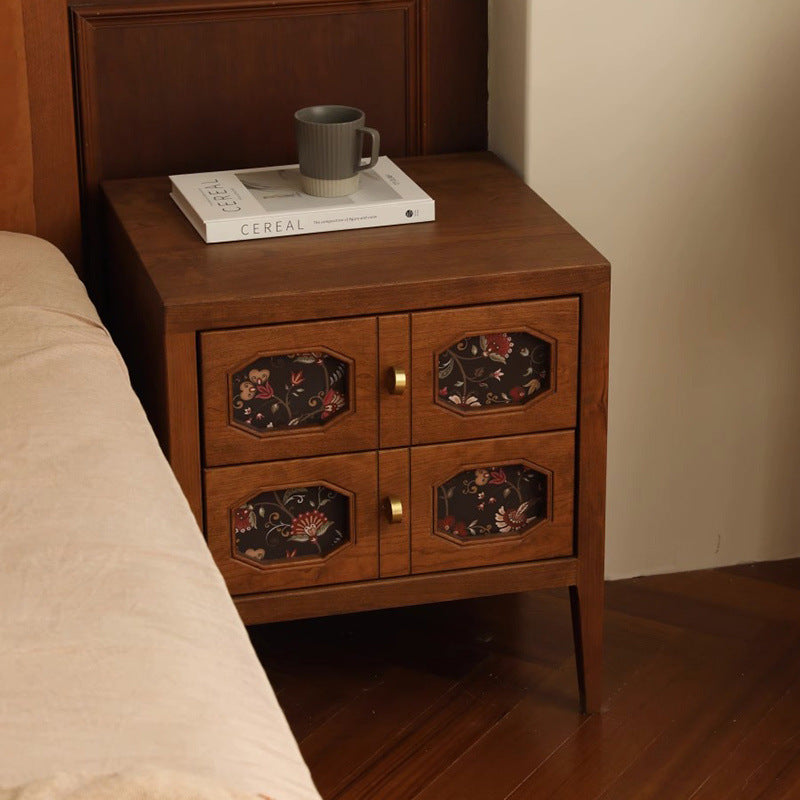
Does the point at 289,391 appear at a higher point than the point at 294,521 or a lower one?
higher

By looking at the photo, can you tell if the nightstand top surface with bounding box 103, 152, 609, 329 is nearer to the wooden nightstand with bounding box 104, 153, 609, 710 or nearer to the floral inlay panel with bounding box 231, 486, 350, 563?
the wooden nightstand with bounding box 104, 153, 609, 710

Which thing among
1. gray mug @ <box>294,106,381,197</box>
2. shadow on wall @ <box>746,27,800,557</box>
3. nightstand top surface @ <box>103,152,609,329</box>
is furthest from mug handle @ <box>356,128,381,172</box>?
shadow on wall @ <box>746,27,800,557</box>

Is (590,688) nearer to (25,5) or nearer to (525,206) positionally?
(525,206)

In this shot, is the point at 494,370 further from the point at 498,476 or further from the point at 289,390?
the point at 289,390

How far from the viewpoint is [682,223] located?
2105 mm

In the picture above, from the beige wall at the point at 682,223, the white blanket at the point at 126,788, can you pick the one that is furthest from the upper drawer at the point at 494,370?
the white blanket at the point at 126,788

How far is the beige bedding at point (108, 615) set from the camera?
0.90 m

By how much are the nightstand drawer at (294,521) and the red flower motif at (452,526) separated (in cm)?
9

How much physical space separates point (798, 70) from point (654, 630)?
33.0 inches

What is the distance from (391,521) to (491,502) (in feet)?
0.45

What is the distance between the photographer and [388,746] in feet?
6.27

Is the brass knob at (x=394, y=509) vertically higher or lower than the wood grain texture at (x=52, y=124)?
lower

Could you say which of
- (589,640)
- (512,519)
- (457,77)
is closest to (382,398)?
(512,519)

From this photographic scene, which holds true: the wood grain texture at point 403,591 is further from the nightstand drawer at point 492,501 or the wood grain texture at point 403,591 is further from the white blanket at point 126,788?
the white blanket at point 126,788
